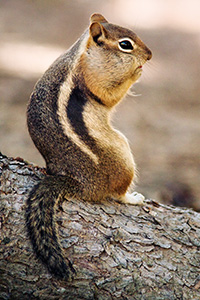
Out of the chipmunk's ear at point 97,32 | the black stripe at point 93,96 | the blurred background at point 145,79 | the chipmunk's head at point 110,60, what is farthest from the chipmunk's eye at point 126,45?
the blurred background at point 145,79

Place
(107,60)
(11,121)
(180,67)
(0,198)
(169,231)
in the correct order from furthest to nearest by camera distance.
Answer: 1. (180,67)
2. (11,121)
3. (107,60)
4. (169,231)
5. (0,198)

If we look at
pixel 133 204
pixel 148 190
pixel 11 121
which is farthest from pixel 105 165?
pixel 11 121

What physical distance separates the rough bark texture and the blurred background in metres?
2.17

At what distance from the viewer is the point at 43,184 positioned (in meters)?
2.57

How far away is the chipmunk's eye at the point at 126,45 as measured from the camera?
2.98m

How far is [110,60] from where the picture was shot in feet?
9.66

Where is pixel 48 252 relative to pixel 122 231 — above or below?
below

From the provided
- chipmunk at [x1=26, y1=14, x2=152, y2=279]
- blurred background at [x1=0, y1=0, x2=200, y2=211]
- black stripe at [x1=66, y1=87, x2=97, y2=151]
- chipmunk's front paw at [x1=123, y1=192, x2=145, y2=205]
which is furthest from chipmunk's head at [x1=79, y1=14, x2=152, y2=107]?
blurred background at [x1=0, y1=0, x2=200, y2=211]

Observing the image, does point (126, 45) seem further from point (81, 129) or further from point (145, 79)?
point (145, 79)

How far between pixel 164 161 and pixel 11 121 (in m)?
2.32

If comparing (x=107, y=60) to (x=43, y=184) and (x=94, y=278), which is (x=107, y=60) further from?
(x=94, y=278)

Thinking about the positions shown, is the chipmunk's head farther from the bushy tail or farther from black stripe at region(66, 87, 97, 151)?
the bushy tail

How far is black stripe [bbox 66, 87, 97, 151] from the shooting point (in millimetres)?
2645

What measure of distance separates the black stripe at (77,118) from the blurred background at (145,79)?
7.86 ft
